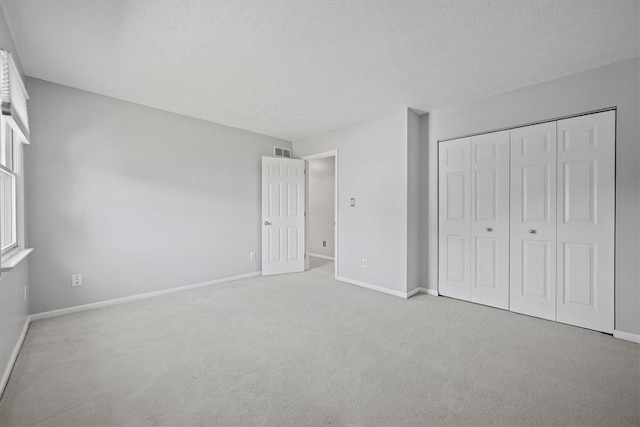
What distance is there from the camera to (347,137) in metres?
4.29

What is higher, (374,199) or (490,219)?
(374,199)

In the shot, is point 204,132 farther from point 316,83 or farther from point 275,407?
point 275,407

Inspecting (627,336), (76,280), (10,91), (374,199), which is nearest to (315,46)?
(10,91)

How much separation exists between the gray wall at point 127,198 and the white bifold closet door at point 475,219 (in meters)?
3.01

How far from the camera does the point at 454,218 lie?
351 centimetres

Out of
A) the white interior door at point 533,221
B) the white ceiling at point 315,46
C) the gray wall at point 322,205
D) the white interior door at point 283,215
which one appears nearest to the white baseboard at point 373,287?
the white interior door at point 283,215

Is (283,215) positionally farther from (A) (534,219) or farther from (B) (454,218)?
(A) (534,219)

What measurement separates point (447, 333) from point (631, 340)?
1530mm

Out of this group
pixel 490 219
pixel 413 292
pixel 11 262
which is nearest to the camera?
pixel 11 262

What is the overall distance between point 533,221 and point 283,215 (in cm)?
349

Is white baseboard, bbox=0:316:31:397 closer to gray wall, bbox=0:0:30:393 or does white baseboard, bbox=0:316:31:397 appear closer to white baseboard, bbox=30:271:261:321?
gray wall, bbox=0:0:30:393

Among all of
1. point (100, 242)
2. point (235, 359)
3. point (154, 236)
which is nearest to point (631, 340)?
point (235, 359)

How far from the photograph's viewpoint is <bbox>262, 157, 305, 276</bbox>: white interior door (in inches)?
184

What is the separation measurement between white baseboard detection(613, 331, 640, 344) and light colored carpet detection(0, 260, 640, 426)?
0.31 ft
